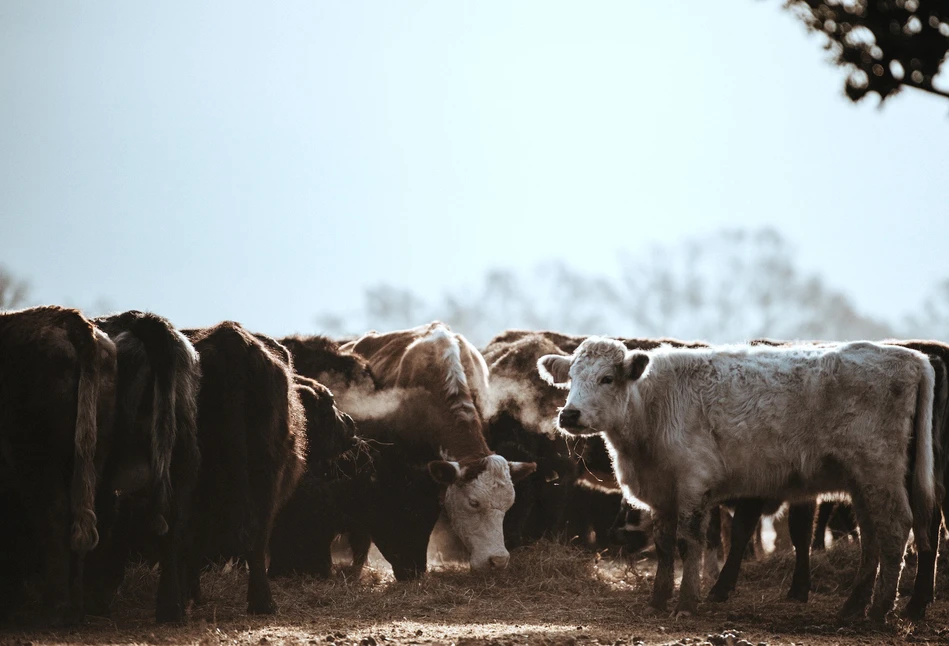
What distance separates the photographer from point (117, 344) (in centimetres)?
716

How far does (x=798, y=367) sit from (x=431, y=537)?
4.64 meters

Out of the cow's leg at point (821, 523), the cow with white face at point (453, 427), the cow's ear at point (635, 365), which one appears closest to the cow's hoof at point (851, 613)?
A: the cow's ear at point (635, 365)

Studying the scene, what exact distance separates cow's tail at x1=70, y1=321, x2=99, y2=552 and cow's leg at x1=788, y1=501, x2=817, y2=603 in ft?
17.7

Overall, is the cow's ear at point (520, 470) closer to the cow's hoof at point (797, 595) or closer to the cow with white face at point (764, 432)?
the cow with white face at point (764, 432)

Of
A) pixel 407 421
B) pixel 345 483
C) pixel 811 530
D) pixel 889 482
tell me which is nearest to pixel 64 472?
pixel 345 483

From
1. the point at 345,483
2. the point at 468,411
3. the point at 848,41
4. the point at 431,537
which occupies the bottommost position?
the point at 431,537

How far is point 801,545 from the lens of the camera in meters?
9.06

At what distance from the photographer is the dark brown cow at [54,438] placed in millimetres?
6500

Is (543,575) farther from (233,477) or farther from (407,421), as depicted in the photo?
(233,477)

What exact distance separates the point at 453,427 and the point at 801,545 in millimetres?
3376

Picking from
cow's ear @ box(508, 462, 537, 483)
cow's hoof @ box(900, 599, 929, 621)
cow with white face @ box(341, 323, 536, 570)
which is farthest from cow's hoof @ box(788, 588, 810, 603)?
cow's ear @ box(508, 462, 537, 483)

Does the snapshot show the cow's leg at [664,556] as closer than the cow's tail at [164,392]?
No

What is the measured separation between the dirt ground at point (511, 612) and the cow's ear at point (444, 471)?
0.84 metres

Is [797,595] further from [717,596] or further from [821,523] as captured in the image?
[821,523]
